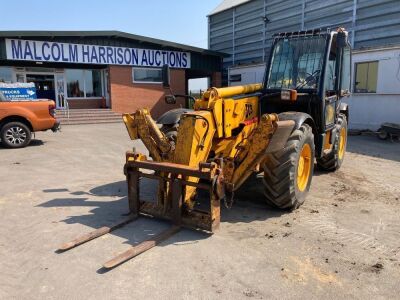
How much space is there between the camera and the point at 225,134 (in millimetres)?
5148

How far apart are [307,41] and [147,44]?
16060mm

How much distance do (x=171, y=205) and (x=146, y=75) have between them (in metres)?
18.2

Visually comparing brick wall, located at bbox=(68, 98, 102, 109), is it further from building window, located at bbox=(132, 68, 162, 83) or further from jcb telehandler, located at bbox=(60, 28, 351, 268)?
jcb telehandler, located at bbox=(60, 28, 351, 268)

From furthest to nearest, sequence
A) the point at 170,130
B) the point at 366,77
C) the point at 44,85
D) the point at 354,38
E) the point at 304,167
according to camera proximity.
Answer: the point at 44,85 < the point at 354,38 < the point at 366,77 < the point at 170,130 < the point at 304,167

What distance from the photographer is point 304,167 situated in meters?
5.77

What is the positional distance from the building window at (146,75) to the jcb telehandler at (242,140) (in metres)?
15.7

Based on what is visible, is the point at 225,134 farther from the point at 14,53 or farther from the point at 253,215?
the point at 14,53

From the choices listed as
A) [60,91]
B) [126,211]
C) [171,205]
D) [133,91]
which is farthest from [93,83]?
[171,205]

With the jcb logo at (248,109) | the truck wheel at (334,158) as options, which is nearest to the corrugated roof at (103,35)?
the truck wheel at (334,158)

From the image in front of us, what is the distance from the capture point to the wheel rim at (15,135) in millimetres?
11211

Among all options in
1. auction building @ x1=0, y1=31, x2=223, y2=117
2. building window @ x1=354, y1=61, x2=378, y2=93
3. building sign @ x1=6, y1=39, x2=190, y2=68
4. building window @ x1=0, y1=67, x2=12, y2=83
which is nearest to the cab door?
building window @ x1=354, y1=61, x2=378, y2=93

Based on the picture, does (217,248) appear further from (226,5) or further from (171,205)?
(226,5)

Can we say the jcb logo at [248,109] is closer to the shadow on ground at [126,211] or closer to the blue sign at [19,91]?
the shadow on ground at [126,211]

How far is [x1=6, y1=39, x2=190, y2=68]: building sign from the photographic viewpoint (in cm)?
1759
